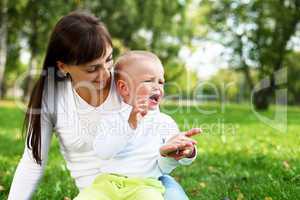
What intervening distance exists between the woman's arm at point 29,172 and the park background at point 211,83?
0.98 metres

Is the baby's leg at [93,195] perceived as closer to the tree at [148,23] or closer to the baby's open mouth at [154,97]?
the baby's open mouth at [154,97]

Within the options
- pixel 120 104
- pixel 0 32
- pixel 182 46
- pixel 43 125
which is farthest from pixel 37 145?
pixel 182 46

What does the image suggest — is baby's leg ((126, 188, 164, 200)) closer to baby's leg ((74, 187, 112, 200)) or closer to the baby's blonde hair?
baby's leg ((74, 187, 112, 200))

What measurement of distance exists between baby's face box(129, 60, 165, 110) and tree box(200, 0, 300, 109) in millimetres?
20731

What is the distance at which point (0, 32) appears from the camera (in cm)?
2270

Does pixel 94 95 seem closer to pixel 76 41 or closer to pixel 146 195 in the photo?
pixel 76 41

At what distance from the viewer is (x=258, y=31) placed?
24891 millimetres

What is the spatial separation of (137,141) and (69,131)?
1.55ft

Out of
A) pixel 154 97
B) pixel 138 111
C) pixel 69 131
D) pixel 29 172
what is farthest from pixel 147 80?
pixel 29 172

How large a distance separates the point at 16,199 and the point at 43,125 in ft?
1.58

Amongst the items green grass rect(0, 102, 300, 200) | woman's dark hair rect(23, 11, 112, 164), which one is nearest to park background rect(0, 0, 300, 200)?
green grass rect(0, 102, 300, 200)

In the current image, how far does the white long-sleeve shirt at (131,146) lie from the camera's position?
257 centimetres

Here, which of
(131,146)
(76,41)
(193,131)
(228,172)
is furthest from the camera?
(228,172)

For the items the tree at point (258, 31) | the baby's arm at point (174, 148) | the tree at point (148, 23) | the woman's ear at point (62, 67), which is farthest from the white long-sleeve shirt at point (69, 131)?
the tree at point (148, 23)
